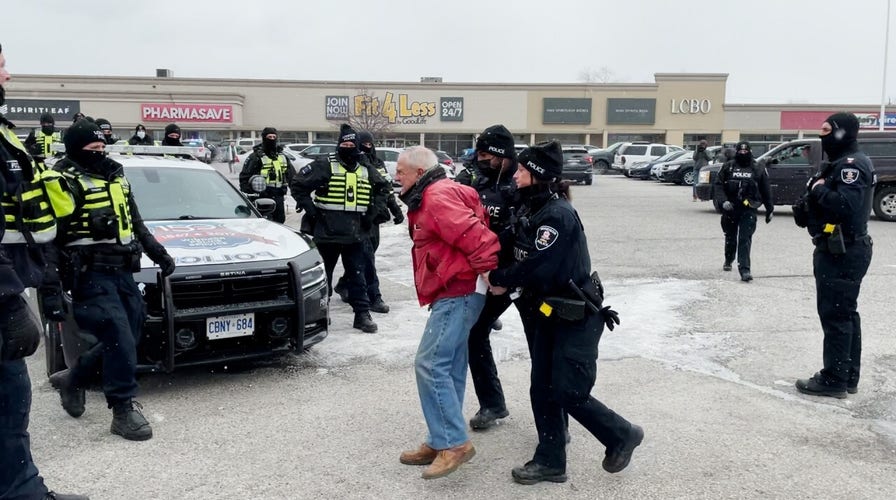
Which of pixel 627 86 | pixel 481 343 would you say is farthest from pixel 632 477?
pixel 627 86

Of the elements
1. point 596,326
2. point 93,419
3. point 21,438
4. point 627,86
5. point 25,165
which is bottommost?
point 93,419

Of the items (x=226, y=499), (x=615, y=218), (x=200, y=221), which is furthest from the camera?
(x=615, y=218)

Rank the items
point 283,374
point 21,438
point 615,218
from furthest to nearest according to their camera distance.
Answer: point 615,218 < point 283,374 < point 21,438

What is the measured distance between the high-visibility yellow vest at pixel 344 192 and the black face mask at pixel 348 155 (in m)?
0.07

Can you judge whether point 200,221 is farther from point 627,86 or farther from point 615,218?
point 627,86

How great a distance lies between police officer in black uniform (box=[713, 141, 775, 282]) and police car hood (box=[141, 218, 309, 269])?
5885mm

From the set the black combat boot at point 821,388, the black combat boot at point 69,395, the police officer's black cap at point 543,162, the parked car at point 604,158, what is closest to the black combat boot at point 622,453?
the police officer's black cap at point 543,162

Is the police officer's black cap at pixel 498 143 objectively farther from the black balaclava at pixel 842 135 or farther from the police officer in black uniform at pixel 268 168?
the police officer in black uniform at pixel 268 168

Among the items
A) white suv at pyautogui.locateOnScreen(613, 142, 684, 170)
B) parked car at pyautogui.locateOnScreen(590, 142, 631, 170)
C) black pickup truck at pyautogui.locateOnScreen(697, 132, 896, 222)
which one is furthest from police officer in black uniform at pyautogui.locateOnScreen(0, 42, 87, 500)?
parked car at pyautogui.locateOnScreen(590, 142, 631, 170)

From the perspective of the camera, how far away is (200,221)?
6191 millimetres

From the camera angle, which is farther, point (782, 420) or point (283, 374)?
point (283, 374)

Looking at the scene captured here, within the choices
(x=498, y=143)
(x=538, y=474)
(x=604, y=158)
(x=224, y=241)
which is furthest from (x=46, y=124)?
(x=604, y=158)

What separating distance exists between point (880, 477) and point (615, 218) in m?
12.8

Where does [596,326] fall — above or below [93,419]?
above
